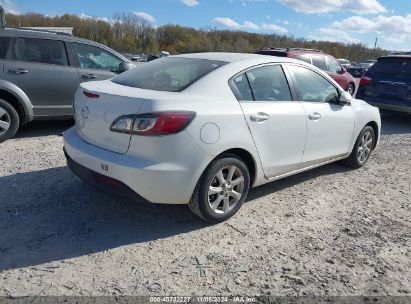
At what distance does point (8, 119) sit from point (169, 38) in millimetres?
67484

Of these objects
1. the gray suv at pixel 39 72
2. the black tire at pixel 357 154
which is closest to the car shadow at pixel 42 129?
the gray suv at pixel 39 72

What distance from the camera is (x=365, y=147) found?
5711 millimetres

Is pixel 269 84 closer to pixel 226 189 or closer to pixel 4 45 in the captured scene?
pixel 226 189

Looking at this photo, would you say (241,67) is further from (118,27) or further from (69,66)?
(118,27)

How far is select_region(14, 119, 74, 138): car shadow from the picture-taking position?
664 centimetres

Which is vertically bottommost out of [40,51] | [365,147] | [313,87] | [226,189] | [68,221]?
[68,221]

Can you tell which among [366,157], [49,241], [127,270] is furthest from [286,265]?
[366,157]

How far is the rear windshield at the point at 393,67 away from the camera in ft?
30.0

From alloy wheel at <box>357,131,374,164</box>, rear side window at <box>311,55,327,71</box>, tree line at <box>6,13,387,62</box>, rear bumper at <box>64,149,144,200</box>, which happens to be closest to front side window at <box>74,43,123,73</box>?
rear bumper at <box>64,149,144,200</box>

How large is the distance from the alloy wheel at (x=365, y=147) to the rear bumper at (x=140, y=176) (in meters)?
3.17

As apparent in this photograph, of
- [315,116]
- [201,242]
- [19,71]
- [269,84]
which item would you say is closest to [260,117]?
[269,84]

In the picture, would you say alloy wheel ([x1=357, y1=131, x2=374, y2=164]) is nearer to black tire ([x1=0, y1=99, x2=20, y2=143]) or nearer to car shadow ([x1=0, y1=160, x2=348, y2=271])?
car shadow ([x1=0, y1=160, x2=348, y2=271])

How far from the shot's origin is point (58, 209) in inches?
152

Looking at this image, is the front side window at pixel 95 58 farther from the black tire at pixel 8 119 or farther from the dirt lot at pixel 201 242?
the dirt lot at pixel 201 242
